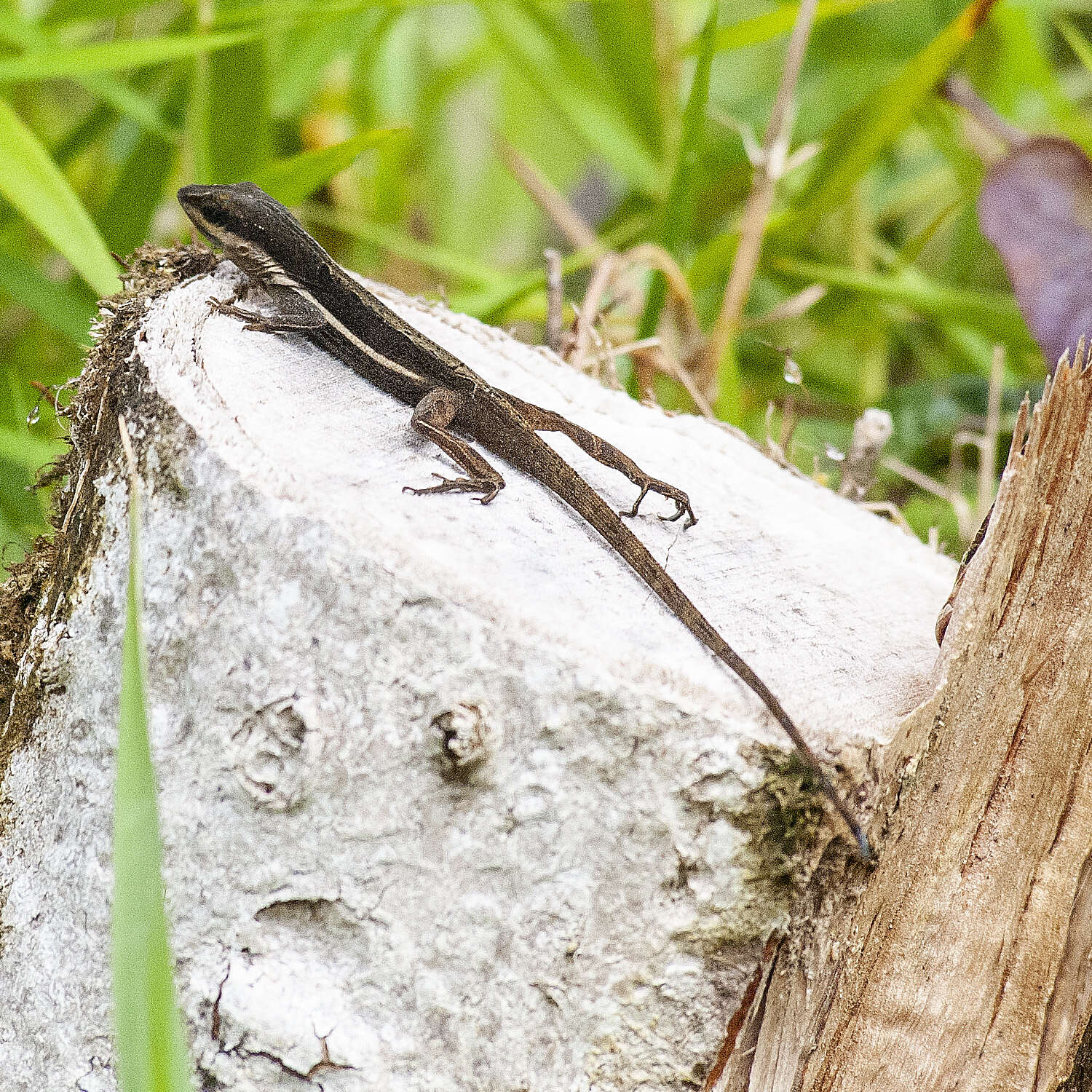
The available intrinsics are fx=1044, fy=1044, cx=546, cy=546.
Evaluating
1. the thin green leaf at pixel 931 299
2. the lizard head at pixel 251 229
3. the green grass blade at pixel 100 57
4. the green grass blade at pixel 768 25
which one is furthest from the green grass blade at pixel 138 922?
the thin green leaf at pixel 931 299

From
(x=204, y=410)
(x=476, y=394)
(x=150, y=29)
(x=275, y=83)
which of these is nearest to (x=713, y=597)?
(x=476, y=394)

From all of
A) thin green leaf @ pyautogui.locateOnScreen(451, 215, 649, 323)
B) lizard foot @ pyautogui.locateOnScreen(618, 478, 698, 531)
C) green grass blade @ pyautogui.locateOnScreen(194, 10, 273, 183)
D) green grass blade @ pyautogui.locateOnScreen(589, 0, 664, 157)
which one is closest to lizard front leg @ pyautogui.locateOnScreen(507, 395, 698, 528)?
lizard foot @ pyautogui.locateOnScreen(618, 478, 698, 531)

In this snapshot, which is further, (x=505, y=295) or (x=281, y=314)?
(x=505, y=295)

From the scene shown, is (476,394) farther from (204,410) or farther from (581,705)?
(581,705)

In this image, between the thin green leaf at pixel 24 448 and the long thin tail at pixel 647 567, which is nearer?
the long thin tail at pixel 647 567

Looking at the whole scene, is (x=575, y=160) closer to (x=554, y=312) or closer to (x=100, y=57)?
(x=554, y=312)

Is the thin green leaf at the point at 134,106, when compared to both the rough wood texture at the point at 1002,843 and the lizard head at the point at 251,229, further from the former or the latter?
the rough wood texture at the point at 1002,843

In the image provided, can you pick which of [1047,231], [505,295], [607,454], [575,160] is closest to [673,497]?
[607,454]
